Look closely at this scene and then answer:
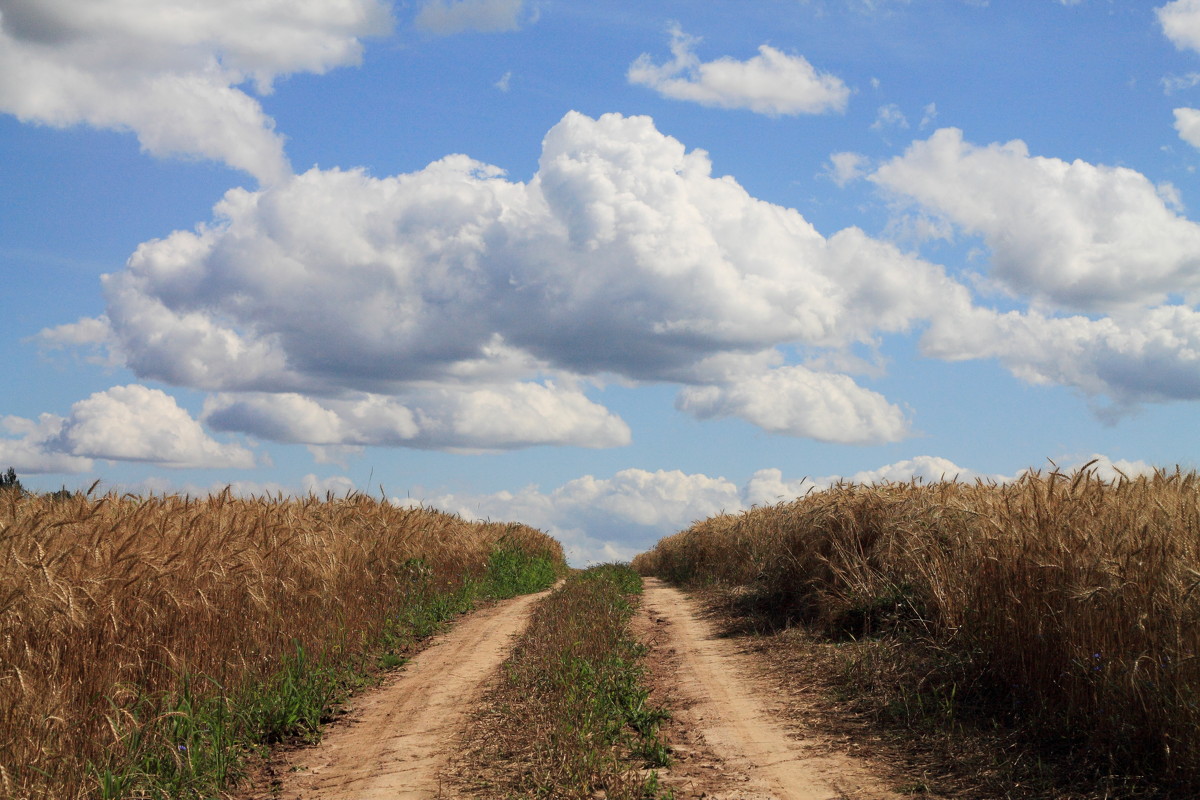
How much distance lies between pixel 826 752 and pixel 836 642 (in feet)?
14.7

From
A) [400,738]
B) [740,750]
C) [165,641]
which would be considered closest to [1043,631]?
[740,750]

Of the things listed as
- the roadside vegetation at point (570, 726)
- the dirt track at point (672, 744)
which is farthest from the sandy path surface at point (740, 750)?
the roadside vegetation at point (570, 726)

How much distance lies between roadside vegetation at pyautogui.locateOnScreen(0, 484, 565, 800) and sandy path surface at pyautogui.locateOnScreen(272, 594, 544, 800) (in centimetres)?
36

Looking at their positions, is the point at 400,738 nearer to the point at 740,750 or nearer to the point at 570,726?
the point at 570,726

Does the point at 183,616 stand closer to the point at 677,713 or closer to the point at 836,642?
the point at 677,713

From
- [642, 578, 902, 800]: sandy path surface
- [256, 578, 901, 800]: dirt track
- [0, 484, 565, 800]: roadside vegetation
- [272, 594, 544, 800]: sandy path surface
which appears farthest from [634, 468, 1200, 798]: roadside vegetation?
[0, 484, 565, 800]: roadside vegetation

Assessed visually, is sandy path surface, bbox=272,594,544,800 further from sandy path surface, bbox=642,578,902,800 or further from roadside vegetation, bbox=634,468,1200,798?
roadside vegetation, bbox=634,468,1200,798

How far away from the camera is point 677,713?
7691 millimetres

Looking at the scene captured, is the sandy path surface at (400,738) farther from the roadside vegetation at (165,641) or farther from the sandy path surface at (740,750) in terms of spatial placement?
the sandy path surface at (740,750)

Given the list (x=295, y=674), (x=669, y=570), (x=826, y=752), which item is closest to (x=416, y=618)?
(x=295, y=674)

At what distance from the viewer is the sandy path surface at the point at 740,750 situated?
5.49 metres

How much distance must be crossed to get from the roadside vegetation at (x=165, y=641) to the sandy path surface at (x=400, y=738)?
0.36 m

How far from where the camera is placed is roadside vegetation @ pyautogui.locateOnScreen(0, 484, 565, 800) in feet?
17.9

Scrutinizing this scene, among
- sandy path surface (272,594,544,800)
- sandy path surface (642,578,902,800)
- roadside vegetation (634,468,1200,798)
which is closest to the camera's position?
roadside vegetation (634,468,1200,798)
